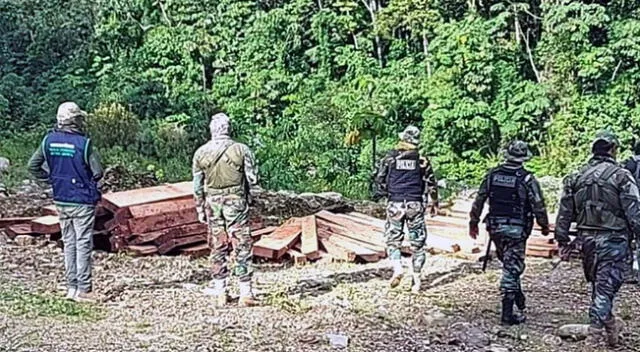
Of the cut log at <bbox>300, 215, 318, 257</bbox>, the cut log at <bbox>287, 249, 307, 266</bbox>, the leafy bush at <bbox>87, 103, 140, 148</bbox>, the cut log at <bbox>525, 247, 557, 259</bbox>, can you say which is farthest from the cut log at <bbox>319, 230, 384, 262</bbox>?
the leafy bush at <bbox>87, 103, 140, 148</bbox>

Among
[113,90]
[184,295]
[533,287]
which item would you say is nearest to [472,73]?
[113,90]

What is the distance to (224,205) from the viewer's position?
8352mm

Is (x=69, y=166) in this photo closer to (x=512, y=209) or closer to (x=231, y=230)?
(x=231, y=230)

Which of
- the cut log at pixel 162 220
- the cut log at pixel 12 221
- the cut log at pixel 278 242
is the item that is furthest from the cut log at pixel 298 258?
the cut log at pixel 12 221

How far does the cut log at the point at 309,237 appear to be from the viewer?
11.2 m

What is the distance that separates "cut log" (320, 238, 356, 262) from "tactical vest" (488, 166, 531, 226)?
3.34m

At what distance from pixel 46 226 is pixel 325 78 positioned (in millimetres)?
18665

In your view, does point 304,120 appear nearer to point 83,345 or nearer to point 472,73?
point 472,73

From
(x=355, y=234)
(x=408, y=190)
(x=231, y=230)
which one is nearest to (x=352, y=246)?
(x=355, y=234)

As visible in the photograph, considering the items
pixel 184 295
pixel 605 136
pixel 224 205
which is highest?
pixel 605 136

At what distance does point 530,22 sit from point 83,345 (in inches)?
892

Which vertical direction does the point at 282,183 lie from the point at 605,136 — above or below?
below

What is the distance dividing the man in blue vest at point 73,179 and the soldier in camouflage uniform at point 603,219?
4.48 m

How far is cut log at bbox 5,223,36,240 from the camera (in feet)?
38.0
